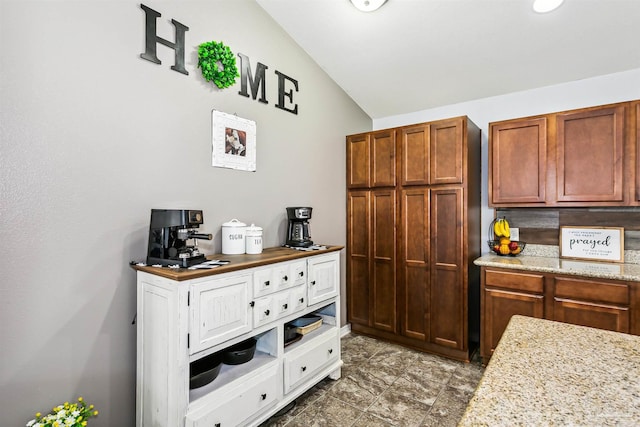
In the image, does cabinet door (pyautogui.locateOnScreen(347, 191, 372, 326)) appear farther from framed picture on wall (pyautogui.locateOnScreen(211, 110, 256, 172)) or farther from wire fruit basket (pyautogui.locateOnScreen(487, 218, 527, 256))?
framed picture on wall (pyautogui.locateOnScreen(211, 110, 256, 172))

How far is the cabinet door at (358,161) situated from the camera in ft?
11.3

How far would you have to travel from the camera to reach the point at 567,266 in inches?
99.3

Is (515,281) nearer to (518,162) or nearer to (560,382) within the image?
(518,162)

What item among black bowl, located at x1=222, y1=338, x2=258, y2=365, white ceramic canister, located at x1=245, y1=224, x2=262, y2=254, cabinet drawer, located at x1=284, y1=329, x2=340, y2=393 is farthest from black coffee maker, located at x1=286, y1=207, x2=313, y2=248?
black bowl, located at x1=222, y1=338, x2=258, y2=365

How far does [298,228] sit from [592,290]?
7.39ft

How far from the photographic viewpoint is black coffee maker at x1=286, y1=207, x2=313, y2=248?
2631 mm

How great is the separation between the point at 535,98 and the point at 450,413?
115 inches

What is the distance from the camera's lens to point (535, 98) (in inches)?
121

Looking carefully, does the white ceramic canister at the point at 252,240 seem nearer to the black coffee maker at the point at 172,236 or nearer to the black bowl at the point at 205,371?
the black coffee maker at the point at 172,236

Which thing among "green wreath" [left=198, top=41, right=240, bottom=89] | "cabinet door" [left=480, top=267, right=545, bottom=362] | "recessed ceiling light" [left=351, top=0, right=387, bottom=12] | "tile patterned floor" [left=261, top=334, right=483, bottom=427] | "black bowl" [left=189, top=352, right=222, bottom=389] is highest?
"recessed ceiling light" [left=351, top=0, right=387, bottom=12]

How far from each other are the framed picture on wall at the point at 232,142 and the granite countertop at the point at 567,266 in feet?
6.98

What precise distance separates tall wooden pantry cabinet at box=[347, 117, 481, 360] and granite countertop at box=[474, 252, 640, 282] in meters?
0.28

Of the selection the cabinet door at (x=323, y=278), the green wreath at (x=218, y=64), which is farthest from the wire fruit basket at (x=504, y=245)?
the green wreath at (x=218, y=64)

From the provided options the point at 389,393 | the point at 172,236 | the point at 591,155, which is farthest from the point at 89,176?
the point at 591,155
